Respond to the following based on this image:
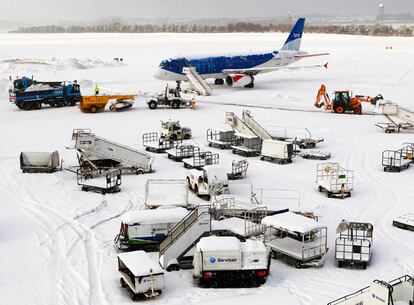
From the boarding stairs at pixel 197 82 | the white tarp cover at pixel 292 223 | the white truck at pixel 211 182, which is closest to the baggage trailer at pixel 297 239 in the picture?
the white tarp cover at pixel 292 223

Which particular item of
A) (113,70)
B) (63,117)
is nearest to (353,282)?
(63,117)

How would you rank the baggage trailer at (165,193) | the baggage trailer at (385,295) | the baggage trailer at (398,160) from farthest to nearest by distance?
1. the baggage trailer at (398,160)
2. the baggage trailer at (165,193)
3. the baggage trailer at (385,295)

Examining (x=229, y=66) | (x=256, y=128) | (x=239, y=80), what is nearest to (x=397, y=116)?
(x=256, y=128)

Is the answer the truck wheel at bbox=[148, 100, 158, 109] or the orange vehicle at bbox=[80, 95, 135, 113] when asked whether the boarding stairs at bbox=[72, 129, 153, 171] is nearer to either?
A: the orange vehicle at bbox=[80, 95, 135, 113]

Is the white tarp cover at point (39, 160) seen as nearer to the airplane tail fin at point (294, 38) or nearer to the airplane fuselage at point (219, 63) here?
the airplane fuselage at point (219, 63)

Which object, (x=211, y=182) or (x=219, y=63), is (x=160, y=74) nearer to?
(x=219, y=63)
